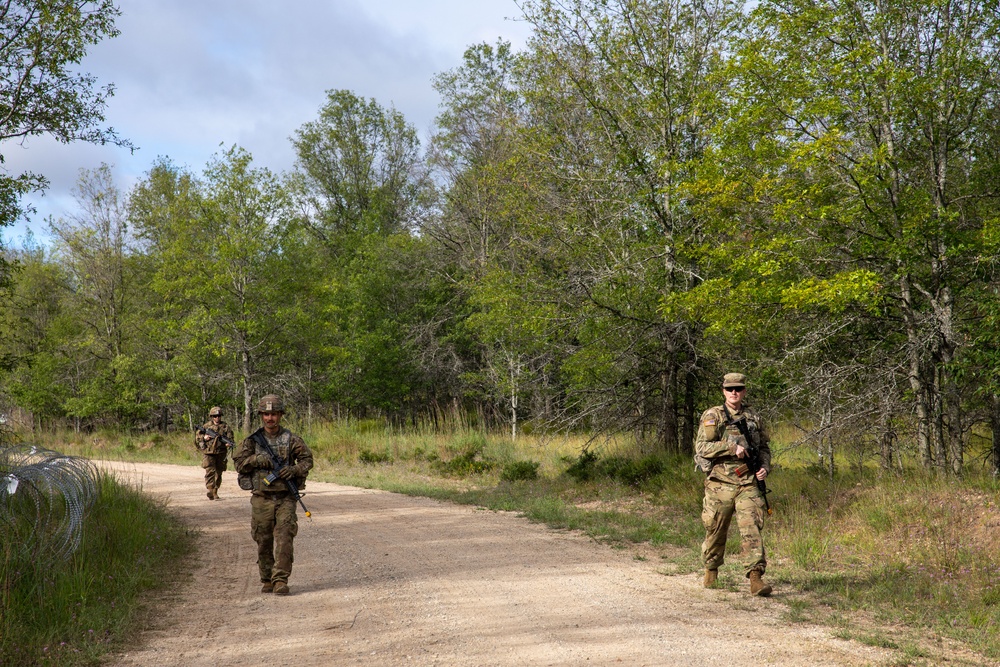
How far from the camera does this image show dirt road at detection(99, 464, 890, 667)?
5.73 metres

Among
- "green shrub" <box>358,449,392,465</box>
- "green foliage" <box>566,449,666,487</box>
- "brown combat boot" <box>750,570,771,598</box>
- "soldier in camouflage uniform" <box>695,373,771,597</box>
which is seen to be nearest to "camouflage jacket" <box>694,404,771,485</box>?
"soldier in camouflage uniform" <box>695,373,771,597</box>

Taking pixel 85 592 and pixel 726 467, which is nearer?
pixel 85 592

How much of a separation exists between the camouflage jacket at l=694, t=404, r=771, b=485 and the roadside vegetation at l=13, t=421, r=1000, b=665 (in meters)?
1.11

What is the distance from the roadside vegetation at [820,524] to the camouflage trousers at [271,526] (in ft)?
7.39

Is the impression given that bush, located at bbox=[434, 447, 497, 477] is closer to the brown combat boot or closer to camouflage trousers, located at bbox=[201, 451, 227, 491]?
camouflage trousers, located at bbox=[201, 451, 227, 491]

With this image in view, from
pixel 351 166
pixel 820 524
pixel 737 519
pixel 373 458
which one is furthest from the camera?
pixel 351 166

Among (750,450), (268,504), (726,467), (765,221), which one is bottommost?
(268,504)

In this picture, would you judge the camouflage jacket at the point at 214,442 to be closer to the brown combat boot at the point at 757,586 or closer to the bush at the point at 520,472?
the bush at the point at 520,472

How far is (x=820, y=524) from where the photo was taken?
10180 millimetres

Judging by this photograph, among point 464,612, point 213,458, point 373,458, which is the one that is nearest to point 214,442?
point 213,458

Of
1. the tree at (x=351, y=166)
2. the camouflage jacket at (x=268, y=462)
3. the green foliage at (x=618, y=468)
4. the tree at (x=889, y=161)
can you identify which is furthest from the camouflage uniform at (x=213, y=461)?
the tree at (x=351, y=166)

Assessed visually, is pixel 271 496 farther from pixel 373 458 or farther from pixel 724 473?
pixel 373 458

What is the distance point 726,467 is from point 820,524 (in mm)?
3177

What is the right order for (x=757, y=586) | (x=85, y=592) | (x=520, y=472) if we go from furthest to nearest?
(x=520, y=472)
(x=757, y=586)
(x=85, y=592)
